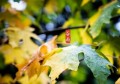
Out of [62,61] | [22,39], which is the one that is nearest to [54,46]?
[62,61]

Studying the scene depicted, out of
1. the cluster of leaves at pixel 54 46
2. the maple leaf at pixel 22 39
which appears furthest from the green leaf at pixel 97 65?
the maple leaf at pixel 22 39

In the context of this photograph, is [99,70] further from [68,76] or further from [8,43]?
[68,76]

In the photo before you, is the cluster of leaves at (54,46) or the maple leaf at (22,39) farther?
the maple leaf at (22,39)

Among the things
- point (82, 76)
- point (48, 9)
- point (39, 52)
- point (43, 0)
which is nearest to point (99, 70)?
point (39, 52)

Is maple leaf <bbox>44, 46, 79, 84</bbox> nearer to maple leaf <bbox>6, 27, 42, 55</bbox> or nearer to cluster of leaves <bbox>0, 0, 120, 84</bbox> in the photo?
cluster of leaves <bbox>0, 0, 120, 84</bbox>

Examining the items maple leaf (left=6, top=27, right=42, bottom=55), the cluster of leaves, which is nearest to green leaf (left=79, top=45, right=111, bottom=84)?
the cluster of leaves

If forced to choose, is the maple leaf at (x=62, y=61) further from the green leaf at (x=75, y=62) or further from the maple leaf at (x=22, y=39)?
the maple leaf at (x=22, y=39)

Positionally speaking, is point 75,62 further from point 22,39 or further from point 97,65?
point 22,39

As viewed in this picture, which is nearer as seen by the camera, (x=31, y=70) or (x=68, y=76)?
(x=31, y=70)
